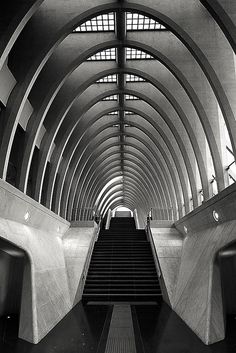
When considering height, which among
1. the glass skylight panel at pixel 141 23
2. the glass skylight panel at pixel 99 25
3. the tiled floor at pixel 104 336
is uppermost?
the glass skylight panel at pixel 141 23

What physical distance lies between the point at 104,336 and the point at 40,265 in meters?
2.78

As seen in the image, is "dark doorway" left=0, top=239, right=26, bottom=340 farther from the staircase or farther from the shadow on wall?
the staircase

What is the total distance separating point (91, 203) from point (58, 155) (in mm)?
21494

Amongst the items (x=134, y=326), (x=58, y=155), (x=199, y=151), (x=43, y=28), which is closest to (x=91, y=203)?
(x=58, y=155)

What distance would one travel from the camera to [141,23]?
1458 centimetres

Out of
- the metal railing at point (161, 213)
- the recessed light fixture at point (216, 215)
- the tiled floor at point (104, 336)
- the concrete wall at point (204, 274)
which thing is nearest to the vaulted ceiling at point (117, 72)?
the recessed light fixture at point (216, 215)

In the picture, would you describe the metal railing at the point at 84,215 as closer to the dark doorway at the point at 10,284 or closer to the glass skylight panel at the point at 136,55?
the glass skylight panel at the point at 136,55

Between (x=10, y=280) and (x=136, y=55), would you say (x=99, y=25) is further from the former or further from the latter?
(x=10, y=280)

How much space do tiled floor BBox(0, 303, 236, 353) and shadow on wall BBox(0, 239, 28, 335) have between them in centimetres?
41

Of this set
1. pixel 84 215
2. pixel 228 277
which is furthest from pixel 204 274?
pixel 84 215

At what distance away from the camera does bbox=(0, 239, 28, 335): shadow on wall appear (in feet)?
26.8

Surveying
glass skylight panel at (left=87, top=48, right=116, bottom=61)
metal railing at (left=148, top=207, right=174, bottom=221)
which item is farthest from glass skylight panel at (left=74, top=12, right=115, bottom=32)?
metal railing at (left=148, top=207, right=174, bottom=221)

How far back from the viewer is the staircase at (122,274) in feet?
39.2

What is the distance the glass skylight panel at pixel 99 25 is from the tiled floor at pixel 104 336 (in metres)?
11.9
